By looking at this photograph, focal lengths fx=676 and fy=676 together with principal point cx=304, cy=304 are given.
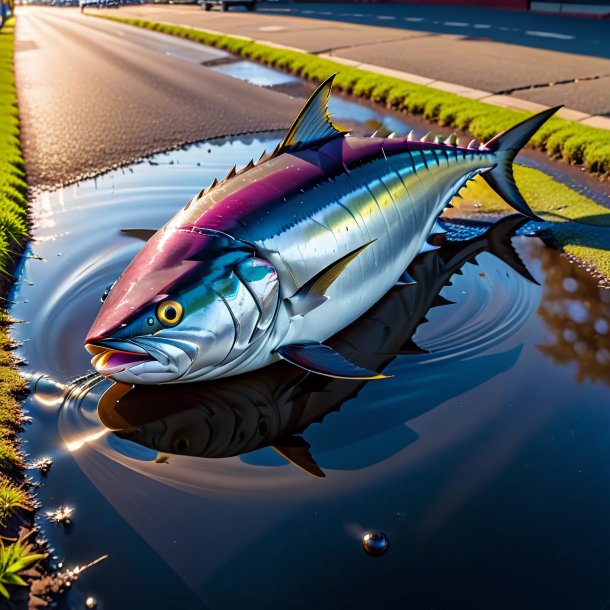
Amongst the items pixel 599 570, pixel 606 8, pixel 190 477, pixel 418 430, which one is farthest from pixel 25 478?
pixel 606 8

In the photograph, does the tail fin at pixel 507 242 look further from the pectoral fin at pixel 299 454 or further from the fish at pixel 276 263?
the pectoral fin at pixel 299 454

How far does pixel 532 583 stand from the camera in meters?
3.12

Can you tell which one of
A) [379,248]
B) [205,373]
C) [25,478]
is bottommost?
[25,478]

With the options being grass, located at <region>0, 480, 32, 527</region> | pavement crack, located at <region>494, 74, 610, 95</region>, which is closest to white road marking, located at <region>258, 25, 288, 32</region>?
pavement crack, located at <region>494, 74, 610, 95</region>

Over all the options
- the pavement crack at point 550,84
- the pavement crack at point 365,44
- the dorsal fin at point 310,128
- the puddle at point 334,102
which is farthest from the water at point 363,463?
the pavement crack at point 365,44

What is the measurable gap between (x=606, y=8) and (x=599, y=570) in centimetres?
2566

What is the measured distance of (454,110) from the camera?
36.1 feet

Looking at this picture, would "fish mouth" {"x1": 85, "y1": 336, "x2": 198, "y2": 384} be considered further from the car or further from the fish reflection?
the car

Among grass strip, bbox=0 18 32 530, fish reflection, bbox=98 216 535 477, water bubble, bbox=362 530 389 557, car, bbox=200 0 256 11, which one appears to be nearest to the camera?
water bubble, bbox=362 530 389 557

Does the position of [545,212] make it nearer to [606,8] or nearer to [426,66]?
[426,66]

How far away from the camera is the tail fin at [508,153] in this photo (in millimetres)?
6223

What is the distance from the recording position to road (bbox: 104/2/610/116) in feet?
42.8

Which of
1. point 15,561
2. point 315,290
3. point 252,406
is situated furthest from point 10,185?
point 15,561

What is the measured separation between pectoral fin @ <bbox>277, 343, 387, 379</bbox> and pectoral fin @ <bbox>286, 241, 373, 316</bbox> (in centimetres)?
23
